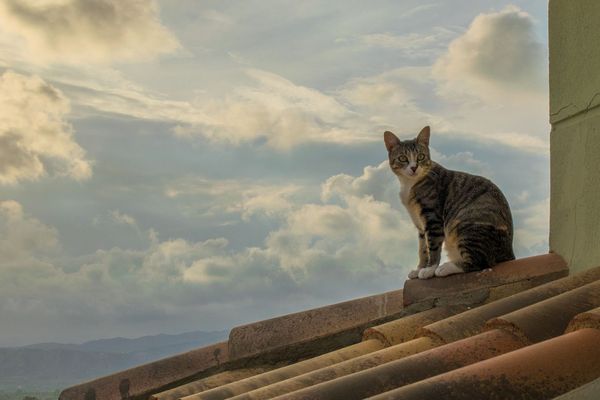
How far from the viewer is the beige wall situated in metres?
4.05

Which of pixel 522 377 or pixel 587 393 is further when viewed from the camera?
pixel 522 377

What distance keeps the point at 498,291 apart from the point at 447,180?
1.44m

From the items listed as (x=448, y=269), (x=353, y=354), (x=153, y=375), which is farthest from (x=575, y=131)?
(x=153, y=375)

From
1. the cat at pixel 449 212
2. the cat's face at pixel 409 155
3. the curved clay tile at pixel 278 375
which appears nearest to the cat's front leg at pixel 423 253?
the cat at pixel 449 212

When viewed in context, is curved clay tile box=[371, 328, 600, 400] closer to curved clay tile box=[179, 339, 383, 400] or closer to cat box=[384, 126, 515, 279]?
curved clay tile box=[179, 339, 383, 400]

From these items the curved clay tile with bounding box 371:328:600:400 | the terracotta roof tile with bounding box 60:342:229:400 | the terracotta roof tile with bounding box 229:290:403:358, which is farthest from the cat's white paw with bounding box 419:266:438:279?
the curved clay tile with bounding box 371:328:600:400

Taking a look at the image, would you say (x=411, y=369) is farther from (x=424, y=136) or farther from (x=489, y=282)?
(x=424, y=136)

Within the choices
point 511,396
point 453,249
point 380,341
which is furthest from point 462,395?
point 453,249

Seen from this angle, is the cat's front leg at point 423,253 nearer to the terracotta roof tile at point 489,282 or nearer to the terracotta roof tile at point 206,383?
the terracotta roof tile at point 489,282

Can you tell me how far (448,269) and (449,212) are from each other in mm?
636

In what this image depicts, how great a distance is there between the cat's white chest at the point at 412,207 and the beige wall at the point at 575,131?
1309 mm

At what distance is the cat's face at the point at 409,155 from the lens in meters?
5.72

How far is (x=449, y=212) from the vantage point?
5414 millimetres

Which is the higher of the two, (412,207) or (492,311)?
(412,207)
